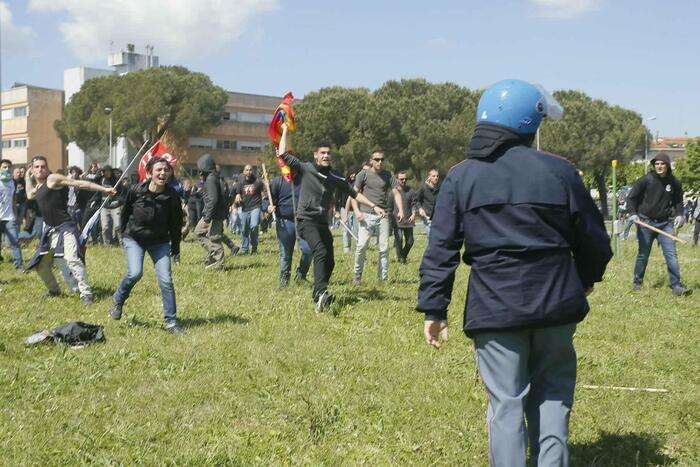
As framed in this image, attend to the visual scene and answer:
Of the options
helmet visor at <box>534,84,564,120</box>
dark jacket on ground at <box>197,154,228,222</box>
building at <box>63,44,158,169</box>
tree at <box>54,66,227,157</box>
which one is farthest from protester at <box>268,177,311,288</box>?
building at <box>63,44,158,169</box>

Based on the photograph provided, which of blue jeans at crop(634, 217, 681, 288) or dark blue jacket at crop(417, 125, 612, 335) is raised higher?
dark blue jacket at crop(417, 125, 612, 335)

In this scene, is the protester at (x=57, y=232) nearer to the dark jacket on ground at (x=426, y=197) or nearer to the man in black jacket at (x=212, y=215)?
the man in black jacket at (x=212, y=215)

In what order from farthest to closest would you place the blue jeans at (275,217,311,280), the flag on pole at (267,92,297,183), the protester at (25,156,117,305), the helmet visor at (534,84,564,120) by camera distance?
the blue jeans at (275,217,311,280) → the flag on pole at (267,92,297,183) → the protester at (25,156,117,305) → the helmet visor at (534,84,564,120)

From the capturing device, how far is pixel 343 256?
17234 millimetres

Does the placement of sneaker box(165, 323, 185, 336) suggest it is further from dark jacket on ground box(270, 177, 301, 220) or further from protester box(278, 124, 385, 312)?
dark jacket on ground box(270, 177, 301, 220)

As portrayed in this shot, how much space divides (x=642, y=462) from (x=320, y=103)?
175 ft

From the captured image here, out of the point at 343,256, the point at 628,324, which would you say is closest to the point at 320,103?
the point at 343,256

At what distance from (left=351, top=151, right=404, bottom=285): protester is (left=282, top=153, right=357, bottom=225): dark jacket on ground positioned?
216 centimetres

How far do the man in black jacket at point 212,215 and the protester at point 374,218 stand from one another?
2801 mm

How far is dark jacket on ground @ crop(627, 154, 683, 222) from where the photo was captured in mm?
11578

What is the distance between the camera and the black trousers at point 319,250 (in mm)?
9734

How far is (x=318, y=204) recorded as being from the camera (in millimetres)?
9922

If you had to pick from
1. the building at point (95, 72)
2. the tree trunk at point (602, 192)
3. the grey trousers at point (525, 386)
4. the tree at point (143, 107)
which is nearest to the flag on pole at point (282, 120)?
the grey trousers at point (525, 386)

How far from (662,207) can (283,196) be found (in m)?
5.51
